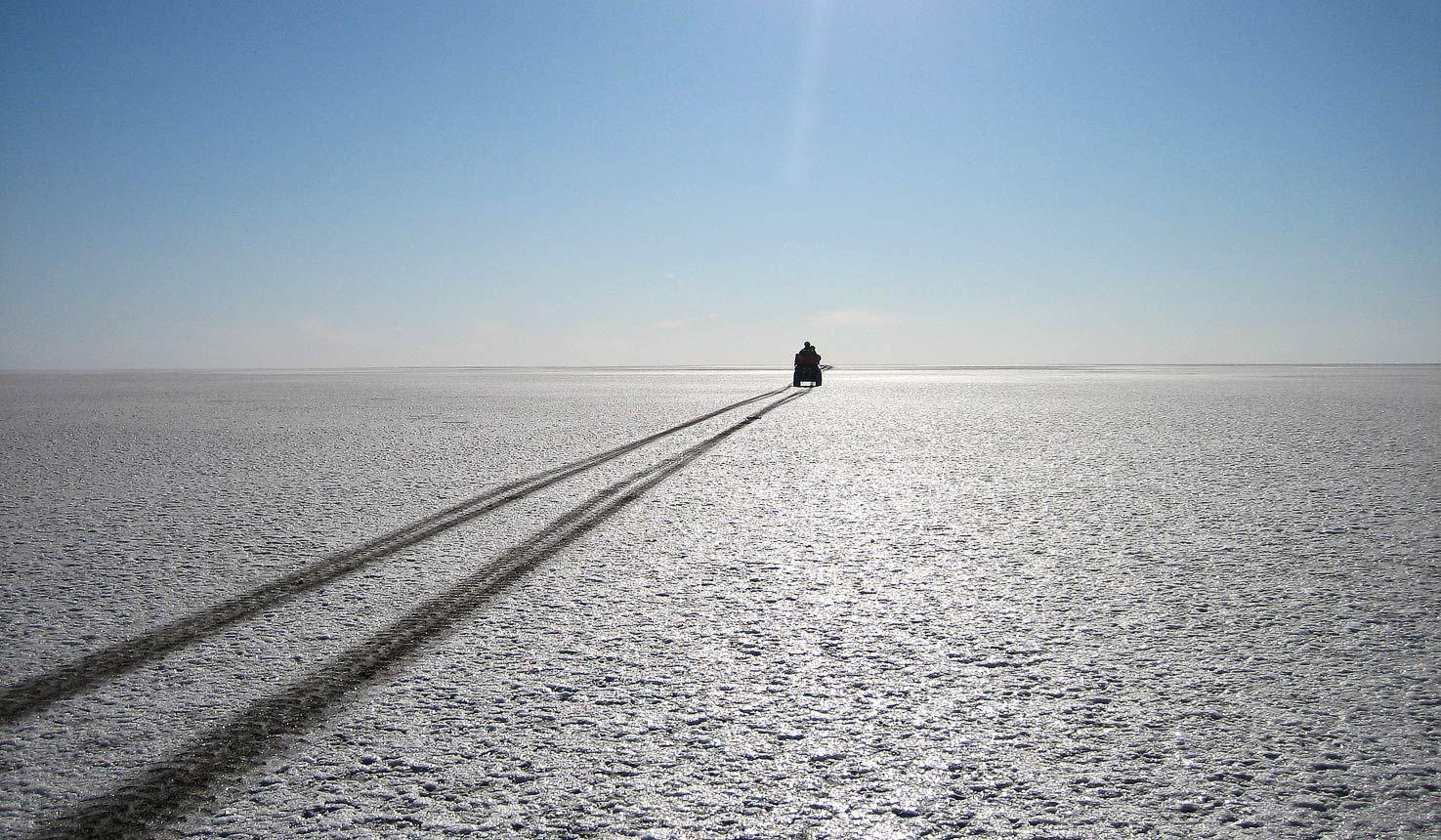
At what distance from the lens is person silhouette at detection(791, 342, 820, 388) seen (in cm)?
3209

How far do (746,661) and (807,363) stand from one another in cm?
2910

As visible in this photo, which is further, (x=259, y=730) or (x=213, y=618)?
(x=213, y=618)

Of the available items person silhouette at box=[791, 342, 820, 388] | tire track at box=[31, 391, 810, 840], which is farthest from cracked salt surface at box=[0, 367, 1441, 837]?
person silhouette at box=[791, 342, 820, 388]

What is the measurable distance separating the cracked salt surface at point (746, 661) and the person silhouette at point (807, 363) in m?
24.0

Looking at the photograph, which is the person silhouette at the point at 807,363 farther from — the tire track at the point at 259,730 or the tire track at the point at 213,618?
the tire track at the point at 259,730

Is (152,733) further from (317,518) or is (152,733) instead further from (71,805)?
(317,518)

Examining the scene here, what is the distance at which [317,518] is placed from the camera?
6500 mm

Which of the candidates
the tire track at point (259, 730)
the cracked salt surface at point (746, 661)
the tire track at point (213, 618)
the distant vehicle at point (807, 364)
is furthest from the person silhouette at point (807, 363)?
the tire track at point (259, 730)

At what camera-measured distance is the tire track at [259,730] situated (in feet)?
7.57

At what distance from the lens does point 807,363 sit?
32.3m

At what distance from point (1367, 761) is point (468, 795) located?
2469mm

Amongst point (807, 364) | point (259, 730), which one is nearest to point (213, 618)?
point (259, 730)

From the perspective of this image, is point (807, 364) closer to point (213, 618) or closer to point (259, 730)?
point (213, 618)

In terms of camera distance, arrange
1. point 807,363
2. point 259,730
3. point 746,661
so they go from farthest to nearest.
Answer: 1. point 807,363
2. point 746,661
3. point 259,730
